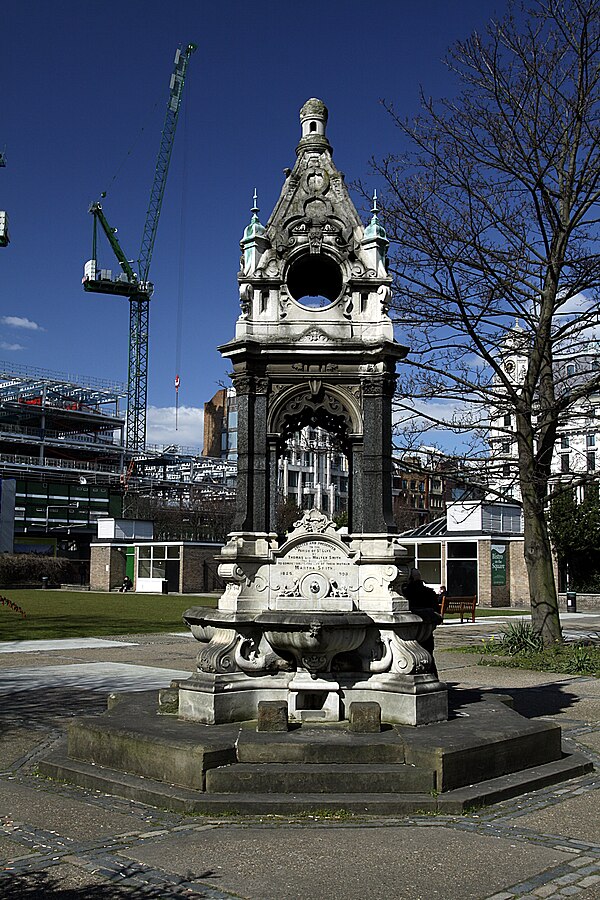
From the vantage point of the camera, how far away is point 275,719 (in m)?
8.36

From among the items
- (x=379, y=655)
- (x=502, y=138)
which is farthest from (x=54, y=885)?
(x=502, y=138)

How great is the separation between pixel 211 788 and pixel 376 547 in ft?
10.8

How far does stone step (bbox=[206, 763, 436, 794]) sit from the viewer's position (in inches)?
292

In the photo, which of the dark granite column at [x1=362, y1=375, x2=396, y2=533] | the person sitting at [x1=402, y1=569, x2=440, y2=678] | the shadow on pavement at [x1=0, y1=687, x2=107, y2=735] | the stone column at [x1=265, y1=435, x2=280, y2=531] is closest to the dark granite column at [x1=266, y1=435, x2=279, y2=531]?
the stone column at [x1=265, y1=435, x2=280, y2=531]

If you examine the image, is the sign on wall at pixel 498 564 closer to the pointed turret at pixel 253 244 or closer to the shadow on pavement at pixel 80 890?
the pointed turret at pixel 253 244

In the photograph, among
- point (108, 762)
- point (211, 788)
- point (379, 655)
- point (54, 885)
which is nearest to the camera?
point (54, 885)

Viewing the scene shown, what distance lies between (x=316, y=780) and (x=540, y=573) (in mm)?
13234

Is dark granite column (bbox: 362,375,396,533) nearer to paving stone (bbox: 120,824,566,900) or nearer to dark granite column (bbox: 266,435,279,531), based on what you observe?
dark granite column (bbox: 266,435,279,531)

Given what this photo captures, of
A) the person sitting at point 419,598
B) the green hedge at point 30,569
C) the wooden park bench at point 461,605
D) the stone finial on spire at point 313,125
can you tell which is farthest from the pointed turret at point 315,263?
the green hedge at point 30,569

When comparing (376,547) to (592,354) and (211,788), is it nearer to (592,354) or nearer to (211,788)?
(211,788)

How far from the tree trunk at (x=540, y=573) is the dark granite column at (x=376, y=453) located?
408 inches

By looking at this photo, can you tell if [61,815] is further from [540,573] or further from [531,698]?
[540,573]

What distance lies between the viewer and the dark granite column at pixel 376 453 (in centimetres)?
991

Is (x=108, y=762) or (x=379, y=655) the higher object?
(x=379, y=655)
